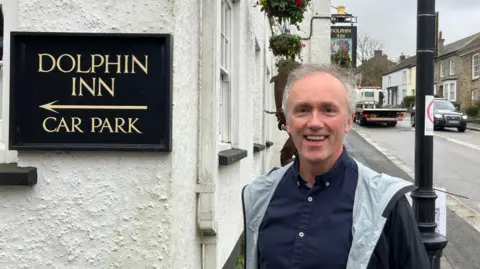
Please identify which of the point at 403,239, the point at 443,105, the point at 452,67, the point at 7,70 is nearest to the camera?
the point at 403,239

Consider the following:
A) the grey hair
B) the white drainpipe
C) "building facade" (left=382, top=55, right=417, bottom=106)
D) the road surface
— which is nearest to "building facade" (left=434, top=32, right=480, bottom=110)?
"building facade" (left=382, top=55, right=417, bottom=106)

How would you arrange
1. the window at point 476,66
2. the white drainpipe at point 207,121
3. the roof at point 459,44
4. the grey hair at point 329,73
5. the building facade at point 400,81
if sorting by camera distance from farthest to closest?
the building facade at point 400,81 < the roof at point 459,44 < the window at point 476,66 < the white drainpipe at point 207,121 < the grey hair at point 329,73

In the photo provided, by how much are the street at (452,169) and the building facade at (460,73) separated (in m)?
21.5

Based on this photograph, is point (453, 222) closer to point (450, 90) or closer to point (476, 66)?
point (476, 66)

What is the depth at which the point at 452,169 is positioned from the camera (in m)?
13.5

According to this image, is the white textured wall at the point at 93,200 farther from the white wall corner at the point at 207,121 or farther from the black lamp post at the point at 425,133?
the black lamp post at the point at 425,133

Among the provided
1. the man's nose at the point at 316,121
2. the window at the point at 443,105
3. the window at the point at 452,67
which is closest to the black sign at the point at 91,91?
the man's nose at the point at 316,121

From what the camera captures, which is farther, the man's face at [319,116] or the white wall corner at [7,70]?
the white wall corner at [7,70]

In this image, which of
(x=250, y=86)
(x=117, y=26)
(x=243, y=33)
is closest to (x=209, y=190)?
(x=117, y=26)

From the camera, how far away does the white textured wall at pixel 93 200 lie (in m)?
2.61

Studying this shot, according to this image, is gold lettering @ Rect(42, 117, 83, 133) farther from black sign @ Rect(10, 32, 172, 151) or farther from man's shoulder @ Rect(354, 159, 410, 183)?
man's shoulder @ Rect(354, 159, 410, 183)

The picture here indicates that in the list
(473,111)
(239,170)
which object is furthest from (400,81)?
(239,170)

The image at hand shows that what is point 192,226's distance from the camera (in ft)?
10.1

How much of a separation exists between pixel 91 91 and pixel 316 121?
55.2 inches
